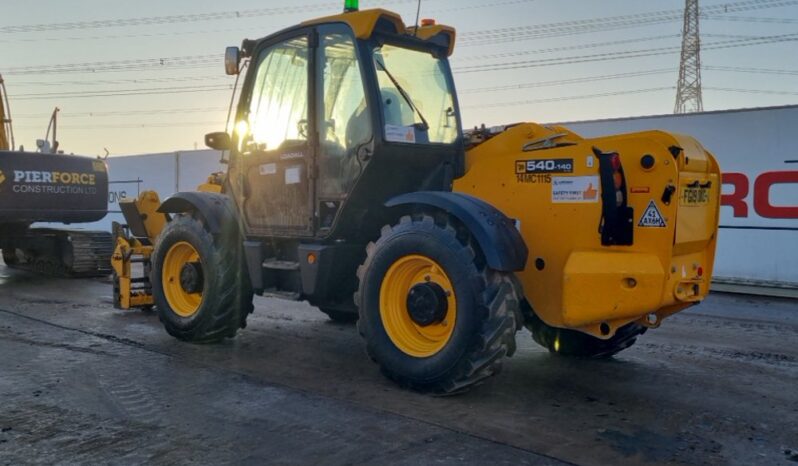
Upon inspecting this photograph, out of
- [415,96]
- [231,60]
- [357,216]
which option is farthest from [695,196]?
[231,60]

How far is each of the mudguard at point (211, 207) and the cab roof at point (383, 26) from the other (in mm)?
1818

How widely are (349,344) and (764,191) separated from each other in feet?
26.3

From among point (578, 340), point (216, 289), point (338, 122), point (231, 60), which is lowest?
point (578, 340)

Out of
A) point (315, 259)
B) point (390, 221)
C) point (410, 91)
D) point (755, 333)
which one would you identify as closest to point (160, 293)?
point (315, 259)

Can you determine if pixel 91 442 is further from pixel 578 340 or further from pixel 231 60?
pixel 578 340

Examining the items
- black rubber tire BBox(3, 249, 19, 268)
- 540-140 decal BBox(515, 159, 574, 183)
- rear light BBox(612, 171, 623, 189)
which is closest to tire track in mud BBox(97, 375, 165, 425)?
540-140 decal BBox(515, 159, 574, 183)

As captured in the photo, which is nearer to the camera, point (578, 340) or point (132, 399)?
point (132, 399)

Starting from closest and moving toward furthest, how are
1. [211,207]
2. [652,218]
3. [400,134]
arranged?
1. [652,218]
2. [400,134]
3. [211,207]

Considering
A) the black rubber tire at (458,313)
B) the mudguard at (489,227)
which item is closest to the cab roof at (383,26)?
the mudguard at (489,227)

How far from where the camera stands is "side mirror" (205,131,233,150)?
6492 mm

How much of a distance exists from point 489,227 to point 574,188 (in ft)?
2.26

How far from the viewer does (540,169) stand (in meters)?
5.03

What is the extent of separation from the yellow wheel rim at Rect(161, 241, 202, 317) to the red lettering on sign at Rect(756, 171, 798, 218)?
8.90 meters

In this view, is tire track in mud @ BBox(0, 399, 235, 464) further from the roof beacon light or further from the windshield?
the roof beacon light
